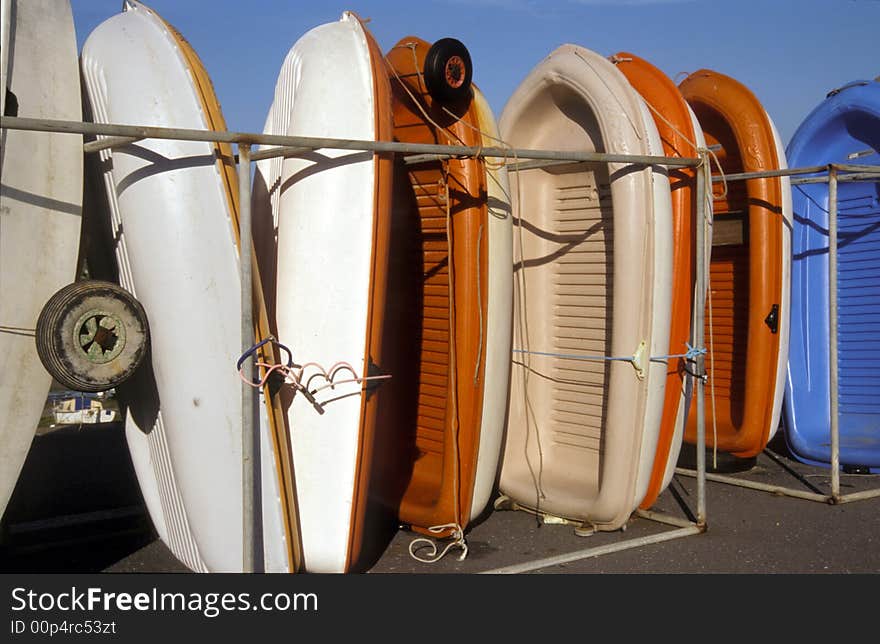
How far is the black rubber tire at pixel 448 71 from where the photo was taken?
4.17m

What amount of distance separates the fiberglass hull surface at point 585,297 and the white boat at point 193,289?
5.49ft

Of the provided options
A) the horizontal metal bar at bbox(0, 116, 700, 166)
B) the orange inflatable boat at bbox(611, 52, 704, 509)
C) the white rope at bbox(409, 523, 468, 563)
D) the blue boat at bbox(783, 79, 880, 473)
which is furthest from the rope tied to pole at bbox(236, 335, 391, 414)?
the blue boat at bbox(783, 79, 880, 473)

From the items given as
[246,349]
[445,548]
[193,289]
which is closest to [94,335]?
[193,289]

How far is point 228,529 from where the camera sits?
11.7 feet

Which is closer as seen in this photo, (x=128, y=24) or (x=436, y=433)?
(x=128, y=24)

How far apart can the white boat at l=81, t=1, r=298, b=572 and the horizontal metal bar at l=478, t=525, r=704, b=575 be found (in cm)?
99

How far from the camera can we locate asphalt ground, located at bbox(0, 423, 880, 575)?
13.4 ft

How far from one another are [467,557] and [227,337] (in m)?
1.59

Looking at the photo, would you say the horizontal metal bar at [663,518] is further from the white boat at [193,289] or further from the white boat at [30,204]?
the white boat at [30,204]

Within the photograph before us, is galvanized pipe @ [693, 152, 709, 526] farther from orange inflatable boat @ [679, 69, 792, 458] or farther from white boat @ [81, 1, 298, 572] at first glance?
white boat @ [81, 1, 298, 572]

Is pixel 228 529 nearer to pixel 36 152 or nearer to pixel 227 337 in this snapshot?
pixel 227 337

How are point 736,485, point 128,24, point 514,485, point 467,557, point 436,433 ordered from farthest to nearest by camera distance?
point 736,485, point 514,485, point 436,433, point 467,557, point 128,24

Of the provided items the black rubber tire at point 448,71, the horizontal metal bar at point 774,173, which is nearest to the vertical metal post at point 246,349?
the black rubber tire at point 448,71
